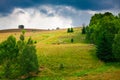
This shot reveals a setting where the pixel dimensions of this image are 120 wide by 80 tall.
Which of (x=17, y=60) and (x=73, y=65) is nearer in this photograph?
(x=17, y=60)

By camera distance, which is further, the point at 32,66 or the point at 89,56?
the point at 89,56

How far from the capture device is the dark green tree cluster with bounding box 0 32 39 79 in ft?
320

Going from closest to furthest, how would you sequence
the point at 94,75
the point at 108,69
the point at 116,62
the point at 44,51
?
1. the point at 94,75
2. the point at 108,69
3. the point at 116,62
4. the point at 44,51

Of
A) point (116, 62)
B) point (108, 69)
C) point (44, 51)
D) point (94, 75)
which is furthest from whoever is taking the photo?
point (44, 51)

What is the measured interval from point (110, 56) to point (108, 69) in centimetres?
1064

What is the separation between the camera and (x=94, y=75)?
9575 centimetres

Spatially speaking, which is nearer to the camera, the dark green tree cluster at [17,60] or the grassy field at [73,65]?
the grassy field at [73,65]

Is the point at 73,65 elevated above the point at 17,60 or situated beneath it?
situated beneath

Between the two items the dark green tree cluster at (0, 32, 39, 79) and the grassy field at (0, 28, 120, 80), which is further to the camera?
the dark green tree cluster at (0, 32, 39, 79)

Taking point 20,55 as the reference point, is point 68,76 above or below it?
below

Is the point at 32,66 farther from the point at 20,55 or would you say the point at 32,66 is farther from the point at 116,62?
the point at 116,62

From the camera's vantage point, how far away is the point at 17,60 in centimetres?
9981

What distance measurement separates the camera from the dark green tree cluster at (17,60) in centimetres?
9750

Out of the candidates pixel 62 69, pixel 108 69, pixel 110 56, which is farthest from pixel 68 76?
pixel 110 56
